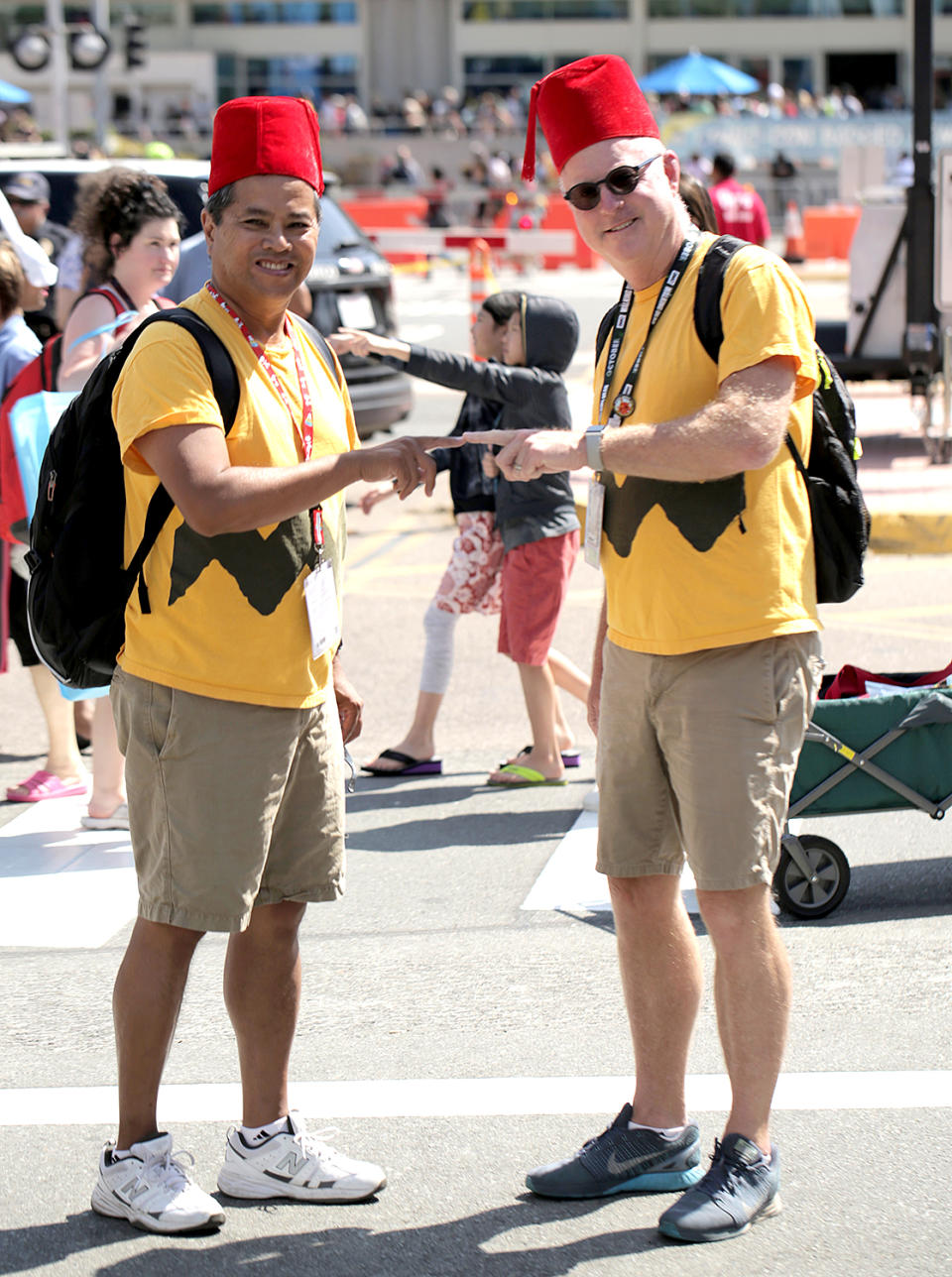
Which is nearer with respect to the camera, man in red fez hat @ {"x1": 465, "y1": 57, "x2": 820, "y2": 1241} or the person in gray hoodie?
man in red fez hat @ {"x1": 465, "y1": 57, "x2": 820, "y2": 1241}

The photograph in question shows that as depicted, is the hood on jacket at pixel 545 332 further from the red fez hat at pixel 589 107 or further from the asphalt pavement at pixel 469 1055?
the red fez hat at pixel 589 107

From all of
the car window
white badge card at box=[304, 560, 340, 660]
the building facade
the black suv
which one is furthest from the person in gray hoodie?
the building facade

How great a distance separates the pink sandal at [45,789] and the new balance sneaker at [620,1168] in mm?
3459

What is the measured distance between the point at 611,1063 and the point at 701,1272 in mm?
923

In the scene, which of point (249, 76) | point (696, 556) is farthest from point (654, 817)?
point (249, 76)

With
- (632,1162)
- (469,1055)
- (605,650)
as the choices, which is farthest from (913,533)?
(632,1162)

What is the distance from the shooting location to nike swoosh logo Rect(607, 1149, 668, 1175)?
139 inches

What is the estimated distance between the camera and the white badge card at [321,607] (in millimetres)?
3363

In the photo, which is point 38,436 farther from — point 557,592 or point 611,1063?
point 611,1063


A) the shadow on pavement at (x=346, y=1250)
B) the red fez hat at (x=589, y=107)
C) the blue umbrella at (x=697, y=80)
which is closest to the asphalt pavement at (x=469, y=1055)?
the shadow on pavement at (x=346, y=1250)

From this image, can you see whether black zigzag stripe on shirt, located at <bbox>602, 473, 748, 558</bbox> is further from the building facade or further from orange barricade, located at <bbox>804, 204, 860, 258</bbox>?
the building facade

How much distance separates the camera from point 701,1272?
127 inches

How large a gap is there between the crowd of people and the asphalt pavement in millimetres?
116

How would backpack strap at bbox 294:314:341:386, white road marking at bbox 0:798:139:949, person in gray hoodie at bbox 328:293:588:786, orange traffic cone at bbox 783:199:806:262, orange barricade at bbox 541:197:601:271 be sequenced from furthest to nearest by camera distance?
orange traffic cone at bbox 783:199:806:262, orange barricade at bbox 541:197:601:271, person in gray hoodie at bbox 328:293:588:786, white road marking at bbox 0:798:139:949, backpack strap at bbox 294:314:341:386
